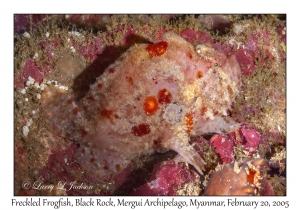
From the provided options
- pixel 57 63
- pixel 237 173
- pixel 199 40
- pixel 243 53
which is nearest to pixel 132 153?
pixel 237 173

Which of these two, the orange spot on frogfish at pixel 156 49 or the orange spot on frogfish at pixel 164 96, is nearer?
the orange spot on frogfish at pixel 156 49

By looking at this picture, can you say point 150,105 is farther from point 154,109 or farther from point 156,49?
point 156,49

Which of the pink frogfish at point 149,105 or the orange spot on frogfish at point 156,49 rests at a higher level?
the orange spot on frogfish at point 156,49

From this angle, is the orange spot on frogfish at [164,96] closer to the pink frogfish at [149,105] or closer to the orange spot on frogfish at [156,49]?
the pink frogfish at [149,105]

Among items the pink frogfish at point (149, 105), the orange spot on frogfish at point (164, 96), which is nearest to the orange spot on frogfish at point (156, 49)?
the pink frogfish at point (149, 105)

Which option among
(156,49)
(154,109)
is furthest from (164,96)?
(156,49)
